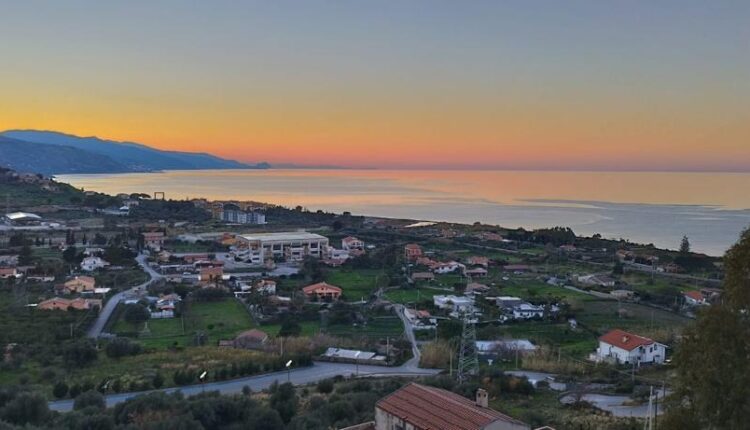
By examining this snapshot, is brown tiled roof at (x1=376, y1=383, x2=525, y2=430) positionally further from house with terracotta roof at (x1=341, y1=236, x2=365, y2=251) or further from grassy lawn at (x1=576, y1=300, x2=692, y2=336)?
house with terracotta roof at (x1=341, y1=236, x2=365, y2=251)

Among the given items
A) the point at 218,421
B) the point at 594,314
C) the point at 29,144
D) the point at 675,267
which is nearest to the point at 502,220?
the point at 675,267

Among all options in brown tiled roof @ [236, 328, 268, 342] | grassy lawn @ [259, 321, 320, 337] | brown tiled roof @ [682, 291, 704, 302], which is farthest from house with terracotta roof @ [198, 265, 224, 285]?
brown tiled roof @ [682, 291, 704, 302]

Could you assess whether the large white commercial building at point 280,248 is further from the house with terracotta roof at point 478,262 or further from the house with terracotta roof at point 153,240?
the house with terracotta roof at point 478,262

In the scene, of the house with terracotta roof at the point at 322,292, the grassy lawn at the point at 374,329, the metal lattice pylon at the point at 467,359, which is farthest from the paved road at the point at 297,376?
the house with terracotta roof at the point at 322,292

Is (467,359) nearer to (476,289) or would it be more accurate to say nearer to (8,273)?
(476,289)

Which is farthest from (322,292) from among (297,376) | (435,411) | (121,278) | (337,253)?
(435,411)
